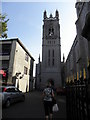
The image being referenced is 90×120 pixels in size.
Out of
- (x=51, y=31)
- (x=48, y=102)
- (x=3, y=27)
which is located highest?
(x=51, y=31)

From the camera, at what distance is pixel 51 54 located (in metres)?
44.4

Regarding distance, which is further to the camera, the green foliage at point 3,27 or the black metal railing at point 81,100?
the green foliage at point 3,27

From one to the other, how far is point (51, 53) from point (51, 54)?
1.38ft

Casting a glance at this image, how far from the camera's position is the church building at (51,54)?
4175 cm

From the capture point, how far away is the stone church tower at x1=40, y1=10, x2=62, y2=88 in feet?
137

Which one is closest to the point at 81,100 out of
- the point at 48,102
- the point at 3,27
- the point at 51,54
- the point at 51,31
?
the point at 48,102

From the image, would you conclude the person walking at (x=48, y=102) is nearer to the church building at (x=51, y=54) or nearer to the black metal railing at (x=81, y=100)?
the black metal railing at (x=81, y=100)

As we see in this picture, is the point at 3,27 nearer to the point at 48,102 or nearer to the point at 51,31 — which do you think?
the point at 48,102

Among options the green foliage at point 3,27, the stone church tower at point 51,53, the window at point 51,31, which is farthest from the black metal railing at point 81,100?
the window at point 51,31

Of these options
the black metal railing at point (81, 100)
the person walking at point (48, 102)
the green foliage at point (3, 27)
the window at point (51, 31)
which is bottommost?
the person walking at point (48, 102)

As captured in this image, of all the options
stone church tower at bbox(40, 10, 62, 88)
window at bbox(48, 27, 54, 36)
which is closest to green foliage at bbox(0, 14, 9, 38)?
stone church tower at bbox(40, 10, 62, 88)

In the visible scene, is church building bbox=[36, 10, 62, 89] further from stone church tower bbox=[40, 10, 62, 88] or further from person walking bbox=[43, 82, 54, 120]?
person walking bbox=[43, 82, 54, 120]

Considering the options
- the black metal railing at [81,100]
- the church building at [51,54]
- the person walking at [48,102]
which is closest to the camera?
the black metal railing at [81,100]

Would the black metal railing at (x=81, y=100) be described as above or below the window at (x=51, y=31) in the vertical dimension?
below
